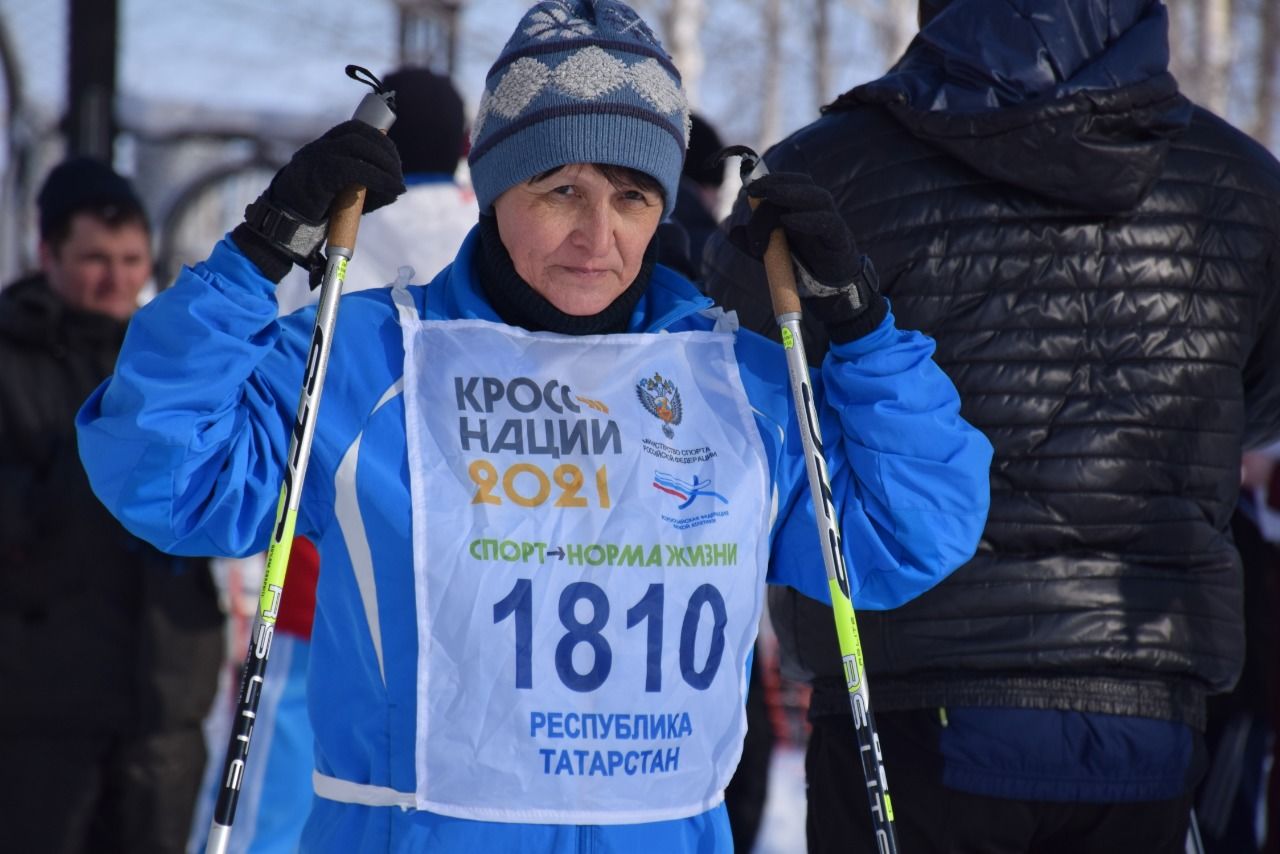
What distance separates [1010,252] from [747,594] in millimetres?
842

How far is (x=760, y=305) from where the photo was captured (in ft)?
9.46

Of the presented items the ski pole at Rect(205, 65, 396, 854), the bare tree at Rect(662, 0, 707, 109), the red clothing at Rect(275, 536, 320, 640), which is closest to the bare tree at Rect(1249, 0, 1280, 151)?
the bare tree at Rect(662, 0, 707, 109)

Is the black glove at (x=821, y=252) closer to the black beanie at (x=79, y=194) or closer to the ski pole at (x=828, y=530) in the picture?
the ski pole at (x=828, y=530)

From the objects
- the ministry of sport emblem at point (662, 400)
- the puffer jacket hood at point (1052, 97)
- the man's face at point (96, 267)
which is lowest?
the ministry of sport emblem at point (662, 400)

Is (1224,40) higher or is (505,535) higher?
(1224,40)

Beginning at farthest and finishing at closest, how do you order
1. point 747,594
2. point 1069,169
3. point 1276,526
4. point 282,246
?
1. point 1276,526
2. point 1069,169
3. point 747,594
4. point 282,246

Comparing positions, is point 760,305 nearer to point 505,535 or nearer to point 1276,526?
point 505,535

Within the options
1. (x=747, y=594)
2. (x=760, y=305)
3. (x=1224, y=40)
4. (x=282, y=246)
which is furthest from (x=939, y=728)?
(x=1224, y=40)

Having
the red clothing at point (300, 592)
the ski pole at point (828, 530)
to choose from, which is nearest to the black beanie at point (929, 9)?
the ski pole at point (828, 530)

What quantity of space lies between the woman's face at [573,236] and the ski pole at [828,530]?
21cm

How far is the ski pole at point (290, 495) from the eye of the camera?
7.00 ft

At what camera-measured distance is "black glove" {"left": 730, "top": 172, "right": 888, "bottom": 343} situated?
7.74ft

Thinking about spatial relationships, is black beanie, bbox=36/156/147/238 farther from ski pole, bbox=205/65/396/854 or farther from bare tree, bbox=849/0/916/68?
bare tree, bbox=849/0/916/68

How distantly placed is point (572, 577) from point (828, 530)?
0.39 m
